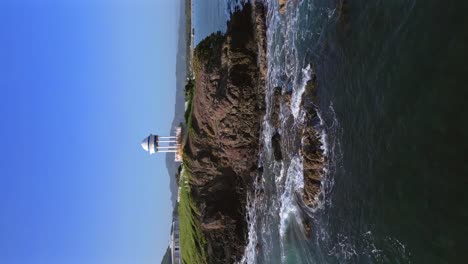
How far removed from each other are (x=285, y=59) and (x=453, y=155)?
1823 cm

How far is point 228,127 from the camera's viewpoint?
127 feet

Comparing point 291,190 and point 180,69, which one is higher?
point 180,69

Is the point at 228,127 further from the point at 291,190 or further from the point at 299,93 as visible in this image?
the point at 299,93

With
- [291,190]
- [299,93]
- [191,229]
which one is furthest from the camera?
[191,229]

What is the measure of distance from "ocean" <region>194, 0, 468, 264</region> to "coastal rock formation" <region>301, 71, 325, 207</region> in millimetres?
598

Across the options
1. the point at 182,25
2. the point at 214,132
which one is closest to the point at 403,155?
the point at 214,132

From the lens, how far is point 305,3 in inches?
1053

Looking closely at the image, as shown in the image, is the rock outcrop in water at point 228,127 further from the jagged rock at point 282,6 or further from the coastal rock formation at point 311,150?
the coastal rock formation at point 311,150

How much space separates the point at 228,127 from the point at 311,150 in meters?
15.2

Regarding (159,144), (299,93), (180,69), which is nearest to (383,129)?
(299,93)

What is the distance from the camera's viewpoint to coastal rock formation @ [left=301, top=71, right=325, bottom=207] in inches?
938

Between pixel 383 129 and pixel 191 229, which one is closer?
pixel 383 129

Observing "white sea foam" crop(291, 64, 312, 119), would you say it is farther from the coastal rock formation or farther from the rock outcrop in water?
the rock outcrop in water

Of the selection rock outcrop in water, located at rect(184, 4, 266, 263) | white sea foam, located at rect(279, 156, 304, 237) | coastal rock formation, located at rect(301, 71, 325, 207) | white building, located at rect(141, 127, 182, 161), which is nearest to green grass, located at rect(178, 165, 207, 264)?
rock outcrop in water, located at rect(184, 4, 266, 263)
